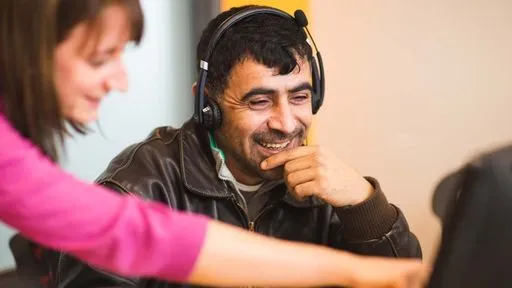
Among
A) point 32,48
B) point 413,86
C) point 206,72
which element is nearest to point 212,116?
point 206,72

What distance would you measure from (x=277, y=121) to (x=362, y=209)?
23 centimetres

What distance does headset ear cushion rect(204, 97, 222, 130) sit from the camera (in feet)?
4.32

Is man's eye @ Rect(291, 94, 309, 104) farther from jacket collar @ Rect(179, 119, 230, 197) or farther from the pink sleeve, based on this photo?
the pink sleeve

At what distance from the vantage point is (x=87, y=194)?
69cm

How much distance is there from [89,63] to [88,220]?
0.18 metres

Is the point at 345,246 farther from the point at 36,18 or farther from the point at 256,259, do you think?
the point at 36,18

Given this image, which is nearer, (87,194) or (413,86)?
(87,194)

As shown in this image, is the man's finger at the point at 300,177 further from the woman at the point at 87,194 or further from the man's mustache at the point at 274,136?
the woman at the point at 87,194

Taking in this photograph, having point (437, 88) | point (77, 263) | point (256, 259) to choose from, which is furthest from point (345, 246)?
point (437, 88)

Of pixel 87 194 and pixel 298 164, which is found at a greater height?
pixel 87 194

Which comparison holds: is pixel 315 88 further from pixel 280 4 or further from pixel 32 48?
pixel 32 48

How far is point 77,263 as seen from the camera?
1.18 meters

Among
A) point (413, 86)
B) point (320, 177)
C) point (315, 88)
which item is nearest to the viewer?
point (320, 177)

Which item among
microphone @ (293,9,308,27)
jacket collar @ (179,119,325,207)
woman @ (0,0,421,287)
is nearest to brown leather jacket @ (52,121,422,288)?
→ jacket collar @ (179,119,325,207)
